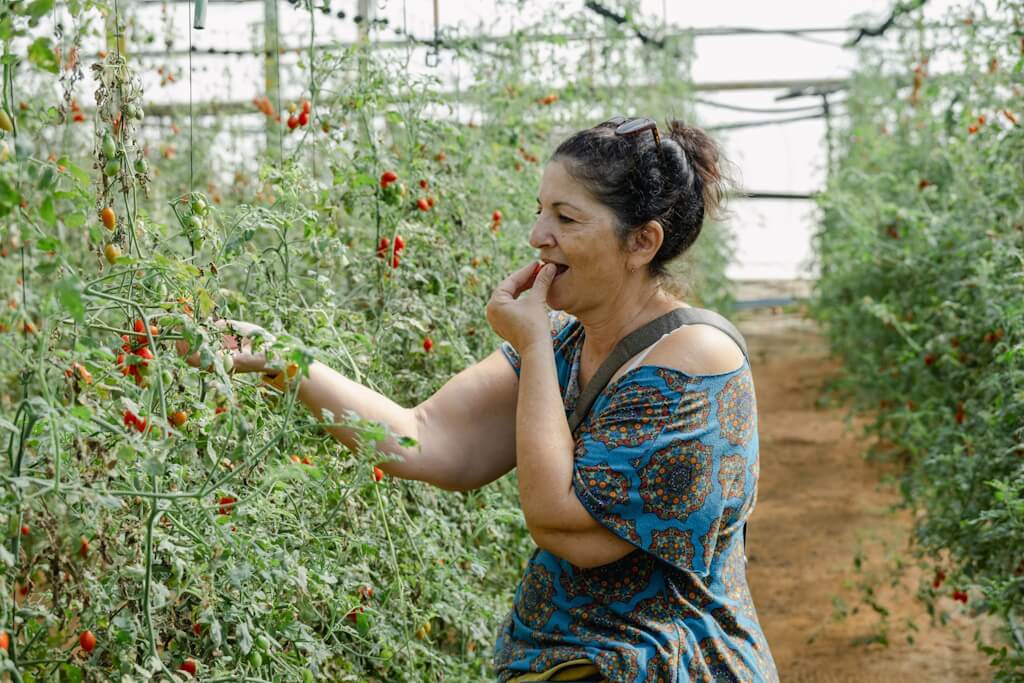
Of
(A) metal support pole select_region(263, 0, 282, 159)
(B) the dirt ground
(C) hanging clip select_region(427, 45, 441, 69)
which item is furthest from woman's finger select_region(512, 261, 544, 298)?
A: (B) the dirt ground

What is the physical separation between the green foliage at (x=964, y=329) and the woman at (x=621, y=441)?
0.81m

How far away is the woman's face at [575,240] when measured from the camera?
2.01 meters

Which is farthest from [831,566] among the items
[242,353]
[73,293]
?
[73,293]

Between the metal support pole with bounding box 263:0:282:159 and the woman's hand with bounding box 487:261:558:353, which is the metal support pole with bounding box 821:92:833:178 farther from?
the woman's hand with bounding box 487:261:558:353

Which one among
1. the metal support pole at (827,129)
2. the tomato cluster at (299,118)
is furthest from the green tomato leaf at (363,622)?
the metal support pole at (827,129)

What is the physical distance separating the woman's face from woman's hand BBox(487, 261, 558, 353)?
26 millimetres

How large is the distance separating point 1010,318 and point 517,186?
1417 mm

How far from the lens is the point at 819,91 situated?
1074 centimetres

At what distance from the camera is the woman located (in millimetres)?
1882

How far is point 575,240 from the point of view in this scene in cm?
201

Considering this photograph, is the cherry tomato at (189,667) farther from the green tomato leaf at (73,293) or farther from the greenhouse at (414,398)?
the green tomato leaf at (73,293)

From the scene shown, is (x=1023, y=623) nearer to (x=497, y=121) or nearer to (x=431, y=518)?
(x=431, y=518)

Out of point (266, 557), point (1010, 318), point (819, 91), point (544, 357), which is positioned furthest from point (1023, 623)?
point (819, 91)

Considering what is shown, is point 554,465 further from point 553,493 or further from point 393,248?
point 393,248
